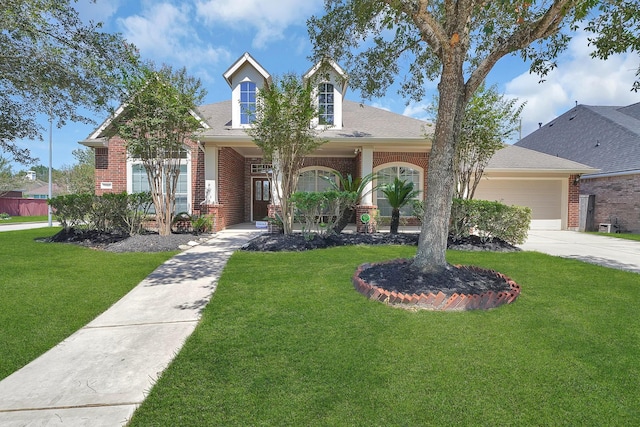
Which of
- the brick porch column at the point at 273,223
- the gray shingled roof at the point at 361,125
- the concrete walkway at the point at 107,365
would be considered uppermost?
the gray shingled roof at the point at 361,125

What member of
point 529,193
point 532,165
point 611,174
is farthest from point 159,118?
point 611,174

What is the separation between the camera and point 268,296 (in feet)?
14.7

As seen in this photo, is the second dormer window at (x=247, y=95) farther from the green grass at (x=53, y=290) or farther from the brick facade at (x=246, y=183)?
the green grass at (x=53, y=290)

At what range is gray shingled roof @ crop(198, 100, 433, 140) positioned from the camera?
11.5 metres

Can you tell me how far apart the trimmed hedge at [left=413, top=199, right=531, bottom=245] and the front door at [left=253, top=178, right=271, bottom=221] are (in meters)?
9.48

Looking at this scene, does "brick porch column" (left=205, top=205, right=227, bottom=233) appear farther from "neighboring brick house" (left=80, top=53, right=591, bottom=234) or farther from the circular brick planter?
the circular brick planter

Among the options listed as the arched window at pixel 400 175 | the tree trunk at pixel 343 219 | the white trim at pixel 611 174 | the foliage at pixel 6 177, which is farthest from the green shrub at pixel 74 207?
the foliage at pixel 6 177

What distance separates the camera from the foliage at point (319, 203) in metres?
8.20

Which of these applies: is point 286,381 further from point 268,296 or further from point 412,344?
point 268,296

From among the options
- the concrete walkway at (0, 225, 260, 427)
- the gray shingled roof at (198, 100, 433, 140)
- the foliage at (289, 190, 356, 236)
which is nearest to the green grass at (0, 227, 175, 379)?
the concrete walkway at (0, 225, 260, 427)

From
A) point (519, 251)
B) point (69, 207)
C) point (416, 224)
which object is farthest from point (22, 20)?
point (416, 224)

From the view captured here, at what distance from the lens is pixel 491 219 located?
8898 millimetres

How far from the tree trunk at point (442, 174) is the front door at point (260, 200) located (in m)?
11.9

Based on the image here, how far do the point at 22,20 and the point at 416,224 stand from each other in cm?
1270
